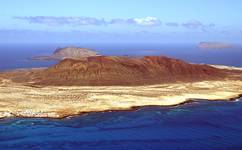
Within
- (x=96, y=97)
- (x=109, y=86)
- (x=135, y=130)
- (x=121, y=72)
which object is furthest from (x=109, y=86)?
(x=135, y=130)

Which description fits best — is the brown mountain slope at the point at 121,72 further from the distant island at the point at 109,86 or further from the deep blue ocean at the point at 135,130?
the deep blue ocean at the point at 135,130

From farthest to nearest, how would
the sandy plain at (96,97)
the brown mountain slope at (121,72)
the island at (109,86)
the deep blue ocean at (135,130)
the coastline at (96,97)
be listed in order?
the brown mountain slope at (121,72) → the island at (109,86) → the sandy plain at (96,97) → the coastline at (96,97) → the deep blue ocean at (135,130)

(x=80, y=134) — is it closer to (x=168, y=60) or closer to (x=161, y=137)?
(x=161, y=137)

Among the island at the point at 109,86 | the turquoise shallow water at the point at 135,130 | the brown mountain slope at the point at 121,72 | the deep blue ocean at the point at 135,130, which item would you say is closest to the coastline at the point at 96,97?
the island at the point at 109,86

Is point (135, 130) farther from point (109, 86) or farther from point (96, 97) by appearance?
point (109, 86)

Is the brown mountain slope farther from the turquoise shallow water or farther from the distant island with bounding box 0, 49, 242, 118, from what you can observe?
the turquoise shallow water

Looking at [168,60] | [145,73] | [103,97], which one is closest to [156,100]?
[103,97]
